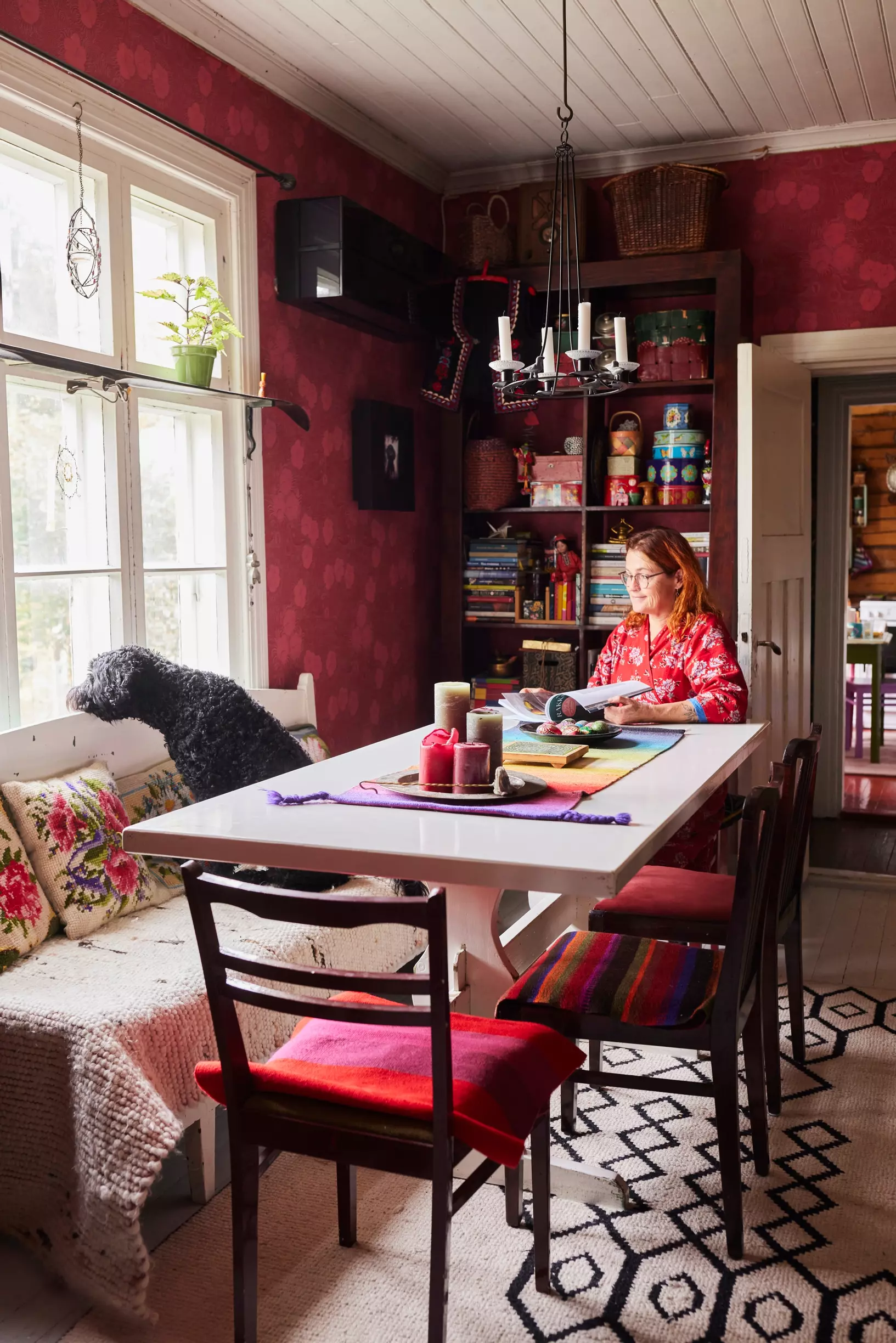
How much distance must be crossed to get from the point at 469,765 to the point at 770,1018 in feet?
2.98

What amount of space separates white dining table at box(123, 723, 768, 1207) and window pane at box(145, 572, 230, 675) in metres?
0.90

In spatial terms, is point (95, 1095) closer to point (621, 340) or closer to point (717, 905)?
point (717, 905)

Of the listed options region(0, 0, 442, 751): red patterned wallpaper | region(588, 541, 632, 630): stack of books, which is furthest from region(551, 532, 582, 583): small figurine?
region(0, 0, 442, 751): red patterned wallpaper

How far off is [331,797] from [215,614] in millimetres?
1497

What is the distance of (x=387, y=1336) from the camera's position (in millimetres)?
1835

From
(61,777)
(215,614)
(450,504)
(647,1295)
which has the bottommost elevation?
(647,1295)

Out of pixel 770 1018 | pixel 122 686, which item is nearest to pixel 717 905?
pixel 770 1018

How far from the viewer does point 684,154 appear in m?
4.32

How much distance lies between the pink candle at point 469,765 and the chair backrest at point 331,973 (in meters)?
0.66

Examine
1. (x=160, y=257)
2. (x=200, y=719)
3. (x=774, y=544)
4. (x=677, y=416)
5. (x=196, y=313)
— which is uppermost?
(x=160, y=257)

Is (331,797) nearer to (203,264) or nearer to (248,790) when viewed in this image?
(248,790)

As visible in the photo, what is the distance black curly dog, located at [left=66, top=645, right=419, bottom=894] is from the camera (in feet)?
8.98

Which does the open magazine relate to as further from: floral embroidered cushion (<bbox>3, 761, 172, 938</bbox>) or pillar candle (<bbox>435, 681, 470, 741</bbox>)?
floral embroidered cushion (<bbox>3, 761, 172, 938</bbox>)

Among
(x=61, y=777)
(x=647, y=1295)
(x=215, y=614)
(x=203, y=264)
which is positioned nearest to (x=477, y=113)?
(x=203, y=264)
